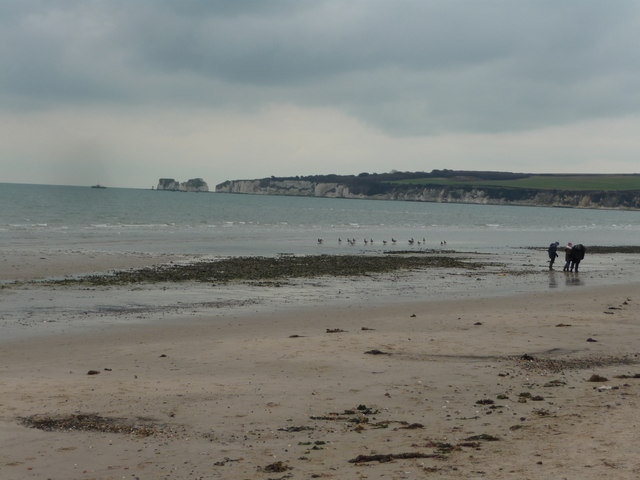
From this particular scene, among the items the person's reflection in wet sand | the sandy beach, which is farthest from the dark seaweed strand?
the sandy beach

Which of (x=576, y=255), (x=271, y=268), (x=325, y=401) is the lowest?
(x=271, y=268)

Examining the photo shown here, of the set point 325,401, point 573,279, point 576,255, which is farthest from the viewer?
point 576,255

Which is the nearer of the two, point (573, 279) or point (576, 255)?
point (573, 279)

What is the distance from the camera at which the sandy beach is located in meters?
7.48

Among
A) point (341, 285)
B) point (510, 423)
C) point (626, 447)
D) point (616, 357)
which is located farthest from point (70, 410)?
point (341, 285)

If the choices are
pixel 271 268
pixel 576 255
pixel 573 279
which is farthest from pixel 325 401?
pixel 576 255

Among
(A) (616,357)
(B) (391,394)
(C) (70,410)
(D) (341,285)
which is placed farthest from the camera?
(D) (341,285)

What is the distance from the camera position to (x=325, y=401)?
32.9ft

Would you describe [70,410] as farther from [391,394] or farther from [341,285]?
[341,285]

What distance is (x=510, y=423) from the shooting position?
8859 millimetres

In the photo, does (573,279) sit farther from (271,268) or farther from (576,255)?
(271,268)

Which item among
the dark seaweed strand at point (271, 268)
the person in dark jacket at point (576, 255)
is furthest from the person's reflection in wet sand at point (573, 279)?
the dark seaweed strand at point (271, 268)

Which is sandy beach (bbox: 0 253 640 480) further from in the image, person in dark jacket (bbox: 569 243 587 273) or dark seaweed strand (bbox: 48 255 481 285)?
person in dark jacket (bbox: 569 243 587 273)

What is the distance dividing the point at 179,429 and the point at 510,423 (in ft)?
12.7
